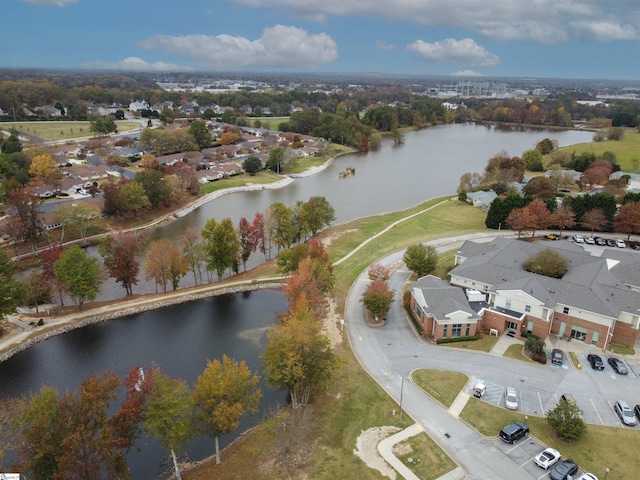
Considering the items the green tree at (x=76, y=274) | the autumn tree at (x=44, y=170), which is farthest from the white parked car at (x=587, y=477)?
the autumn tree at (x=44, y=170)

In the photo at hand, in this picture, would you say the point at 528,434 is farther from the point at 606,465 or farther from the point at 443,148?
the point at 443,148

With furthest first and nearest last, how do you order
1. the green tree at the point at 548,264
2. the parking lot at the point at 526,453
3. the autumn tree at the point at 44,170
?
the autumn tree at the point at 44,170, the green tree at the point at 548,264, the parking lot at the point at 526,453

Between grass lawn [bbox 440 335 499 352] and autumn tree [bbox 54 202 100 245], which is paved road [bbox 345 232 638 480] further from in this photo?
autumn tree [bbox 54 202 100 245]

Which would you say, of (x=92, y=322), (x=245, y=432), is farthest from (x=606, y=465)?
(x=92, y=322)

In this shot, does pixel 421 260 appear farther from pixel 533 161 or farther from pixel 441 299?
pixel 533 161

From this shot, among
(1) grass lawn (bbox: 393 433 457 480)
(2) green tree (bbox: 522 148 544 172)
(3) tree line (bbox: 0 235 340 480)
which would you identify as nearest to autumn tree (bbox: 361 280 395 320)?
(3) tree line (bbox: 0 235 340 480)

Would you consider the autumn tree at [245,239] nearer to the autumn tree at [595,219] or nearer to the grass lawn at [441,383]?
the grass lawn at [441,383]
